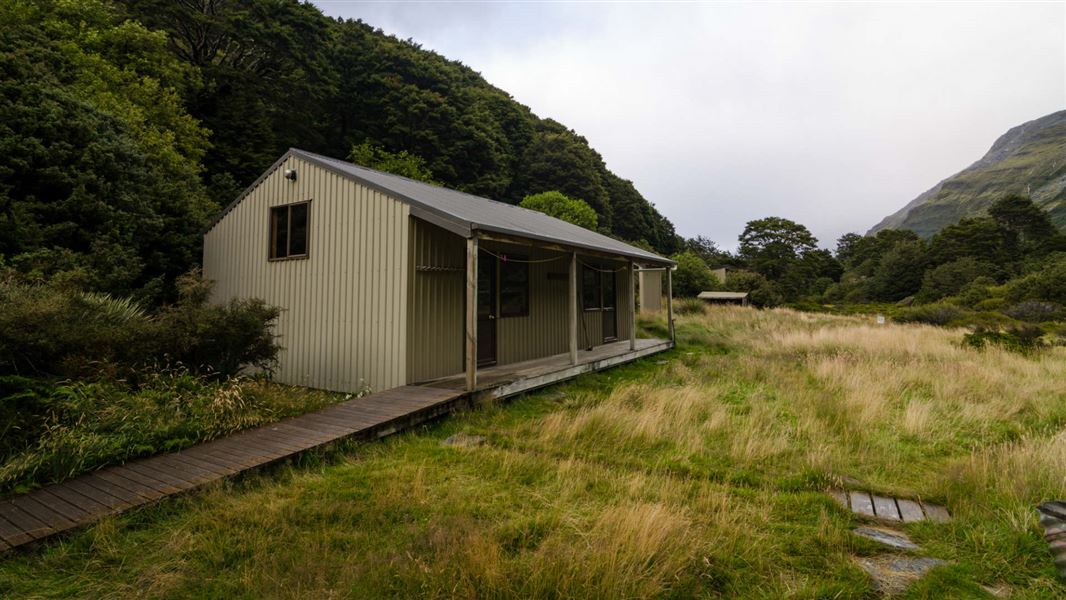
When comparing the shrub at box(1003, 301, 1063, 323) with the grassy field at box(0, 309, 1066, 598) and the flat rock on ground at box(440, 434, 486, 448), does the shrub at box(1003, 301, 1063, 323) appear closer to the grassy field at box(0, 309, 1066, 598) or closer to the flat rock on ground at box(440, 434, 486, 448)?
the grassy field at box(0, 309, 1066, 598)

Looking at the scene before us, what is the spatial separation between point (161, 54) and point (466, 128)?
15880 mm

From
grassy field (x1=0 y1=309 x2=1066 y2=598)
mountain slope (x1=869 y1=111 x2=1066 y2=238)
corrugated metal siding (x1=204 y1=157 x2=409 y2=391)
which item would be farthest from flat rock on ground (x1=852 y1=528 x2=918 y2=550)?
mountain slope (x1=869 y1=111 x2=1066 y2=238)

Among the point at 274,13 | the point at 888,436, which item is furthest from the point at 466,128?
the point at 888,436

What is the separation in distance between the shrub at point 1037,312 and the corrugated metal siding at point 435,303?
24.6 meters

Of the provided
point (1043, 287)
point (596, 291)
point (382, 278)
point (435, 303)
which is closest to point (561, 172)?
point (596, 291)

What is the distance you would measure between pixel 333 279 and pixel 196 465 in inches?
164

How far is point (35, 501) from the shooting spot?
3.31 metres

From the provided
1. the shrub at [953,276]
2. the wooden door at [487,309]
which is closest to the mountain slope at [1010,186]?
the shrub at [953,276]

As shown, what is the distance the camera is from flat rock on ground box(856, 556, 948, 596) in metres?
2.53

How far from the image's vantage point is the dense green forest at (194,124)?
26.9 ft

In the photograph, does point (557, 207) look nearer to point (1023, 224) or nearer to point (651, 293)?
point (651, 293)

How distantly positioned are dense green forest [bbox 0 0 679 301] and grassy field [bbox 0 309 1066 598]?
636 centimetres

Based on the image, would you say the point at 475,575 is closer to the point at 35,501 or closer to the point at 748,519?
the point at 748,519

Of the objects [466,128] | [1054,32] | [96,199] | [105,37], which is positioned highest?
[1054,32]
